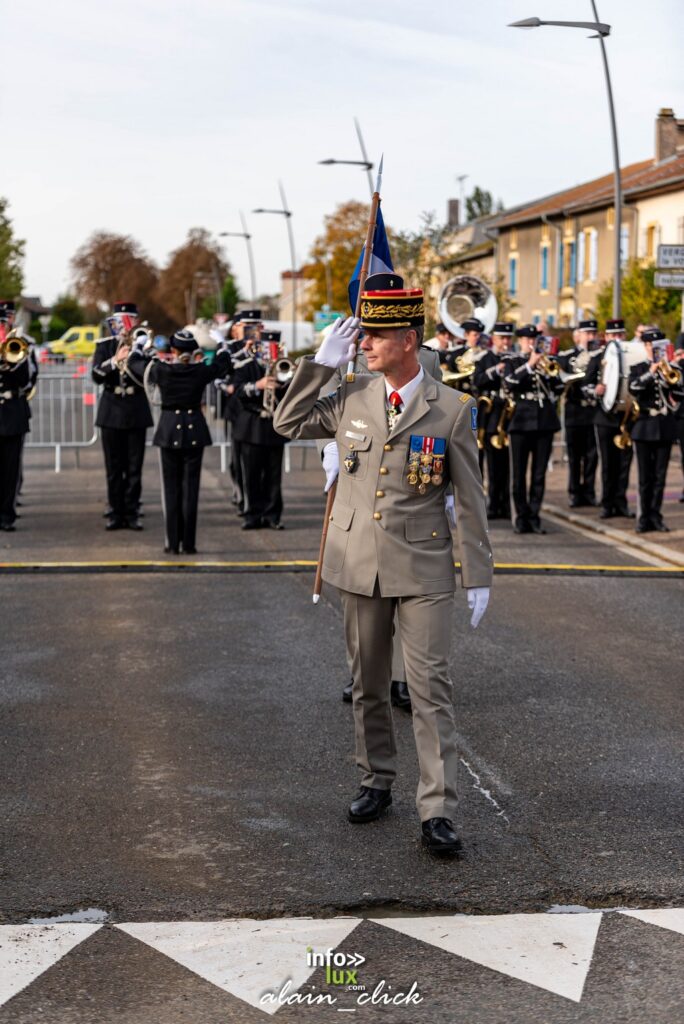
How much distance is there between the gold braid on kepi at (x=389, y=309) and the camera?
5629 mm

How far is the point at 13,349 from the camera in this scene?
615 inches

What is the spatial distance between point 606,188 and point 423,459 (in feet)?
178

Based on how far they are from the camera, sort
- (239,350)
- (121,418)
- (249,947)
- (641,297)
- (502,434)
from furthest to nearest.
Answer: (641,297) < (502,434) < (239,350) < (121,418) < (249,947)

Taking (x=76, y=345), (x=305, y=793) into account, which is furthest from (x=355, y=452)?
(x=76, y=345)

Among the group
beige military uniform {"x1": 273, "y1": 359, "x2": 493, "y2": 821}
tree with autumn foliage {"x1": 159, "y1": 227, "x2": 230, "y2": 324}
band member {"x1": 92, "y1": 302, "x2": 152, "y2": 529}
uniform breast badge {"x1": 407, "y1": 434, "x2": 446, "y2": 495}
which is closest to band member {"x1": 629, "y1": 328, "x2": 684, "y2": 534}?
band member {"x1": 92, "y1": 302, "x2": 152, "y2": 529}

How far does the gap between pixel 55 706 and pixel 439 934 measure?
3617 millimetres

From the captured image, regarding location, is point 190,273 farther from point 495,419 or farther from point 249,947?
point 249,947

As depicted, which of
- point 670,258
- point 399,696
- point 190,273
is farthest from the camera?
point 190,273

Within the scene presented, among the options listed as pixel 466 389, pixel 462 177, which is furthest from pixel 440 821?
pixel 462 177

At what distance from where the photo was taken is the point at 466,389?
18047mm

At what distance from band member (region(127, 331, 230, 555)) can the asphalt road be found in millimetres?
2578

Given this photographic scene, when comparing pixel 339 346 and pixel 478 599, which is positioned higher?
pixel 339 346

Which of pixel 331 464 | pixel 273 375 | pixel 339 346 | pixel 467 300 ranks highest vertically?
pixel 467 300

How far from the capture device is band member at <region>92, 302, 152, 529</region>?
51.6ft
